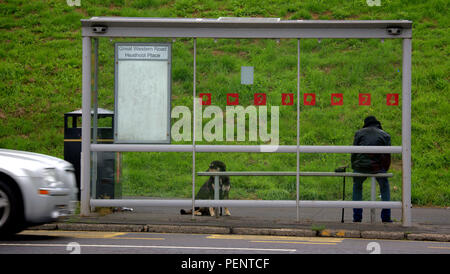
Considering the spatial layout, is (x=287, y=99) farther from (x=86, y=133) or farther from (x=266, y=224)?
(x=86, y=133)

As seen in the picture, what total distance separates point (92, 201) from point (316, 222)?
12.2 feet

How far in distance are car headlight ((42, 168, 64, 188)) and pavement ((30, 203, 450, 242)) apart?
1.43m

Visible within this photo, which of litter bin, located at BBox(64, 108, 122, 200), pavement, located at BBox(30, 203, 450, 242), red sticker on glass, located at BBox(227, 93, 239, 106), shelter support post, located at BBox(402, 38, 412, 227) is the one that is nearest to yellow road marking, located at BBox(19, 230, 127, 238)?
pavement, located at BBox(30, 203, 450, 242)

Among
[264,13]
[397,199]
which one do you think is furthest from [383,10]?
[397,199]

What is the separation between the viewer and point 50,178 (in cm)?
872

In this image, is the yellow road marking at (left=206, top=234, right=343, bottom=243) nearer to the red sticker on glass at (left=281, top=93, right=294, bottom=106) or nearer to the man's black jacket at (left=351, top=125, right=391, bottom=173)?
the man's black jacket at (left=351, top=125, right=391, bottom=173)

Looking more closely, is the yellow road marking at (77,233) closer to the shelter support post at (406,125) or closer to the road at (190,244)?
the road at (190,244)

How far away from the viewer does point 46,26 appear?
24.7 m

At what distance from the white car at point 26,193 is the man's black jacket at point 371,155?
5300mm

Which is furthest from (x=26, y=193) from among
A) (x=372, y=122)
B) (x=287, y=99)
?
(x=372, y=122)

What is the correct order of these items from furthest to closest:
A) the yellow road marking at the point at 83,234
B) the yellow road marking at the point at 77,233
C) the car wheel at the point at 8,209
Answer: the yellow road marking at the point at 77,233 → the yellow road marking at the point at 83,234 → the car wheel at the point at 8,209

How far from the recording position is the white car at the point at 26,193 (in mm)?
8430

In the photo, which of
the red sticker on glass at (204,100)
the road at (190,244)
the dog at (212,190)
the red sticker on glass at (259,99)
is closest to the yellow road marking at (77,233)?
the road at (190,244)

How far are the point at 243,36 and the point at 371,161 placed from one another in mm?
3027
